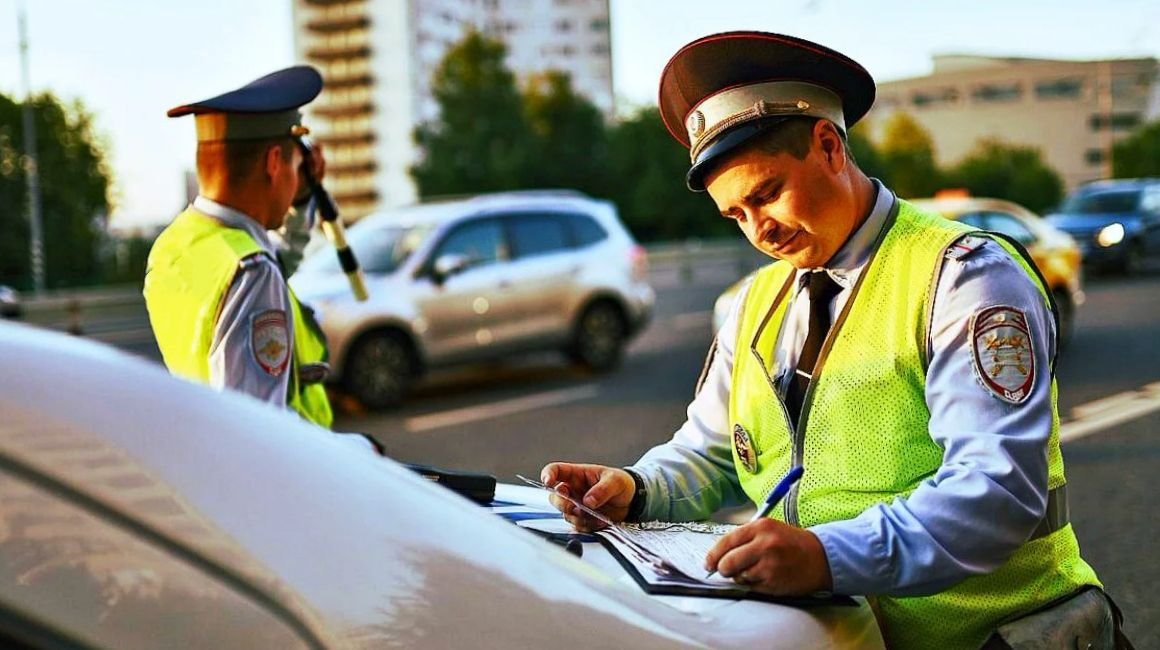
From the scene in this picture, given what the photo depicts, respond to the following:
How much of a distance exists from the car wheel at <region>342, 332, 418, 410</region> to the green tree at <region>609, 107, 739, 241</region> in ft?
198

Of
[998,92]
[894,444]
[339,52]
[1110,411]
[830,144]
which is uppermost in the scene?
[339,52]

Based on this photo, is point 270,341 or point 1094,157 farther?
point 1094,157

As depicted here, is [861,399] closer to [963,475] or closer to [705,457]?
[963,475]

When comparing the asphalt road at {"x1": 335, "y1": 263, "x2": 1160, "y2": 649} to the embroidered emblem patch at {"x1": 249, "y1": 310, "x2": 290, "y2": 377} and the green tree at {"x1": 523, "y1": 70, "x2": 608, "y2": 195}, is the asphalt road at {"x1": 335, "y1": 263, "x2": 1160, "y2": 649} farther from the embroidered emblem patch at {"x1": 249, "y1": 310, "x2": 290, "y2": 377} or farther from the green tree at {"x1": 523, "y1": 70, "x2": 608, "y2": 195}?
the green tree at {"x1": 523, "y1": 70, "x2": 608, "y2": 195}

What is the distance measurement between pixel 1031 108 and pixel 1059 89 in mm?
4036

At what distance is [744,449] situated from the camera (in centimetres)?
212

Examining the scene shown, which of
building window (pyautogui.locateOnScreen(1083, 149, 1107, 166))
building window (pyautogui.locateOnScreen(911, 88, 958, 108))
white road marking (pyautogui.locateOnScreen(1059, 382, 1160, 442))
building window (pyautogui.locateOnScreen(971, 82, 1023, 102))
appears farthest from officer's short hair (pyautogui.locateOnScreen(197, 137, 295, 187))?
building window (pyautogui.locateOnScreen(1083, 149, 1107, 166))

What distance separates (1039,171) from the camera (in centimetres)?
10594

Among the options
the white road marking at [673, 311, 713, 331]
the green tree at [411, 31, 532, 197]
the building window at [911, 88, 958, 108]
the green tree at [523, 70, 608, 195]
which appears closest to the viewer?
the white road marking at [673, 311, 713, 331]

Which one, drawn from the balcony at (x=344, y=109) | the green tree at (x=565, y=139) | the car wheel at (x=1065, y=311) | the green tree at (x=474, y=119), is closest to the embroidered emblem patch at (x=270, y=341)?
the car wheel at (x=1065, y=311)

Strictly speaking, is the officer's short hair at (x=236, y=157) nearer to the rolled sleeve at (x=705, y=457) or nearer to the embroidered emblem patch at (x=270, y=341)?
the embroidered emblem patch at (x=270, y=341)

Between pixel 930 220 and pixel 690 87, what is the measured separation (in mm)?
423

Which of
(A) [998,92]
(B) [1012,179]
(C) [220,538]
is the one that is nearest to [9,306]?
(C) [220,538]

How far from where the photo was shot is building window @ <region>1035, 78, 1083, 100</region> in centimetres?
13962
